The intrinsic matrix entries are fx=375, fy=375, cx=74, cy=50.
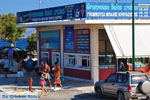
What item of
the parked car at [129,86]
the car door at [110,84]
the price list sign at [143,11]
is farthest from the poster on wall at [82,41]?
the parked car at [129,86]

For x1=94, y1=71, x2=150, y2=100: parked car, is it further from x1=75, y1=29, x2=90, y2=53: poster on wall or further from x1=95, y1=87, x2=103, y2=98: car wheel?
x1=75, y1=29, x2=90, y2=53: poster on wall

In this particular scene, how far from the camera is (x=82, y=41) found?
26.1 metres

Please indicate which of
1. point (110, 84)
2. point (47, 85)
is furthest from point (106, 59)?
point (110, 84)

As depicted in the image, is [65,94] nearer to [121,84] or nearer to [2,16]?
[121,84]

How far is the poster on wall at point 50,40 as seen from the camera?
29234mm

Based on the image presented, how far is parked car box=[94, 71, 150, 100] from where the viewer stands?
55.8 ft

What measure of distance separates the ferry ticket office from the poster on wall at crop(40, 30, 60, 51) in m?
0.35

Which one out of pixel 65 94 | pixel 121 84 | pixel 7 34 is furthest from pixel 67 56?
pixel 7 34

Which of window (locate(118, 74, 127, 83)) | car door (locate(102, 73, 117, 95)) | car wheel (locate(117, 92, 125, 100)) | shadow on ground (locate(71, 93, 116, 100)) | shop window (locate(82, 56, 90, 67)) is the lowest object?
shadow on ground (locate(71, 93, 116, 100))

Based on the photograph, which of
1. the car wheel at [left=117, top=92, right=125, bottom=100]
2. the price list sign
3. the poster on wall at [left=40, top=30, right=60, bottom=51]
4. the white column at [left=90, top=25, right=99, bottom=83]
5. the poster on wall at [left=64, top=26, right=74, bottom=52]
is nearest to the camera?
the car wheel at [left=117, top=92, right=125, bottom=100]

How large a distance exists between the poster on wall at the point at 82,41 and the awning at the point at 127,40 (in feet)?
5.79

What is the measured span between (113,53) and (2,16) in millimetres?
43057

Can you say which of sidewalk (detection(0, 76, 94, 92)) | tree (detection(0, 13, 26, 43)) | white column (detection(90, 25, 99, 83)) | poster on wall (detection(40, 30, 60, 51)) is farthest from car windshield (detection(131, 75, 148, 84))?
tree (detection(0, 13, 26, 43))

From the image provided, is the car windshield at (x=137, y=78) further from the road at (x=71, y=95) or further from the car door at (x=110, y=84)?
the road at (x=71, y=95)
